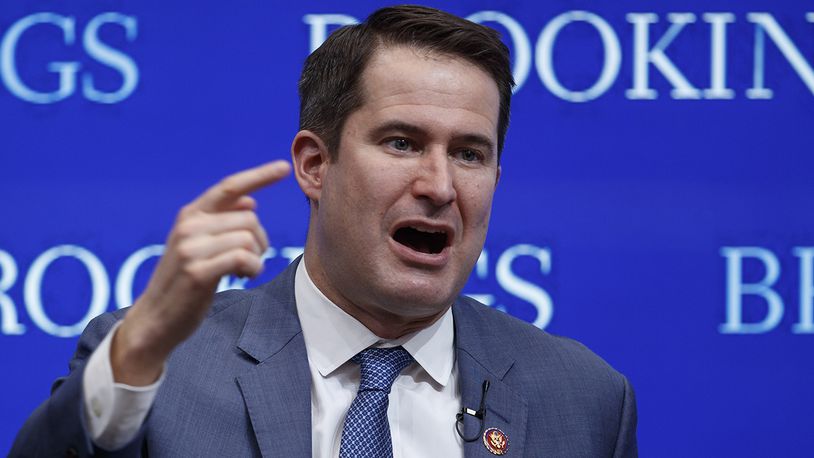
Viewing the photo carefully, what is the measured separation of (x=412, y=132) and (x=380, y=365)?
1.54 feet

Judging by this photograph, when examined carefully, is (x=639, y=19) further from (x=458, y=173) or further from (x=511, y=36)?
(x=458, y=173)

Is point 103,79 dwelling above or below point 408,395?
above

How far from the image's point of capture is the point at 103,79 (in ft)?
10.5

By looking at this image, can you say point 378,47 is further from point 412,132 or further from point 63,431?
point 63,431

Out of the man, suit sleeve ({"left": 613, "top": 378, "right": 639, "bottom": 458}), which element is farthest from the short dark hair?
suit sleeve ({"left": 613, "top": 378, "right": 639, "bottom": 458})

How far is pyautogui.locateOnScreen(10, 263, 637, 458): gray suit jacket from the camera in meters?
2.20

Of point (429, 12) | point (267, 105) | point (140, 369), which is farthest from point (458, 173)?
point (267, 105)

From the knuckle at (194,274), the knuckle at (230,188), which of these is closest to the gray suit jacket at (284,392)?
the knuckle at (194,274)

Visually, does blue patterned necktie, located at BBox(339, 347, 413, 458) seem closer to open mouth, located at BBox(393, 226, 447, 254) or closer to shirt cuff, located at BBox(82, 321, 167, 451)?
open mouth, located at BBox(393, 226, 447, 254)

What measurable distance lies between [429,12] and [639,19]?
0.96m

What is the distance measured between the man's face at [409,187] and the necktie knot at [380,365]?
0.08 meters

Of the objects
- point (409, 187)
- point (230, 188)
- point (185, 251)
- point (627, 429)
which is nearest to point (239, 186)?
point (230, 188)

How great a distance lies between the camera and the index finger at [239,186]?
169 cm

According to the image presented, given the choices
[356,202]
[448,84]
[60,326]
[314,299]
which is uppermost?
[448,84]
